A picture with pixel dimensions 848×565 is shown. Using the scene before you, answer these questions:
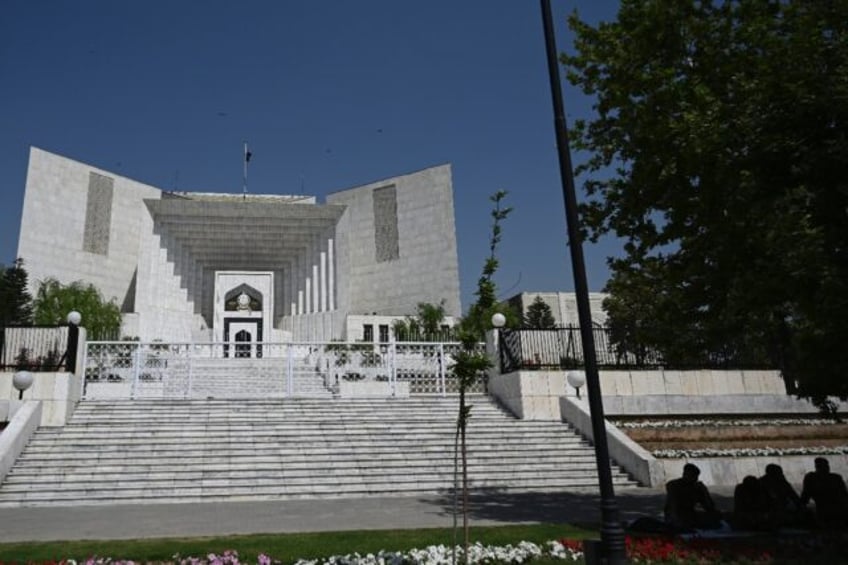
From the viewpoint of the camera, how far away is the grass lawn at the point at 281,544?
19.1ft

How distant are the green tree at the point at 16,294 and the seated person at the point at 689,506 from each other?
126 feet

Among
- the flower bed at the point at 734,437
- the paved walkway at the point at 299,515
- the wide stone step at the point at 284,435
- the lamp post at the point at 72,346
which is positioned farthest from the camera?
the lamp post at the point at 72,346

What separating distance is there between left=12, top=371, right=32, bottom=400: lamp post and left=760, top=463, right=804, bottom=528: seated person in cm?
1321

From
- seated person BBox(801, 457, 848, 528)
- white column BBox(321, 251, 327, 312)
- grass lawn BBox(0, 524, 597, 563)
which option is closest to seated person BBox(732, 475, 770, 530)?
seated person BBox(801, 457, 848, 528)

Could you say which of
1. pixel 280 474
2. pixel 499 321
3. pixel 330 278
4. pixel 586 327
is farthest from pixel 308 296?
pixel 586 327

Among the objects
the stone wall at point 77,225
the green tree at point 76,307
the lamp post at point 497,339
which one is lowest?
the lamp post at point 497,339

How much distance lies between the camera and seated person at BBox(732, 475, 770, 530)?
639 centimetres

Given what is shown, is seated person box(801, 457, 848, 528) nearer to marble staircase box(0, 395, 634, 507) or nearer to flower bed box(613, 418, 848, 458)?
marble staircase box(0, 395, 634, 507)

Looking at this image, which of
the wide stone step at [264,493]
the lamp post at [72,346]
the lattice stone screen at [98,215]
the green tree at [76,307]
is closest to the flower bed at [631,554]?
the wide stone step at [264,493]

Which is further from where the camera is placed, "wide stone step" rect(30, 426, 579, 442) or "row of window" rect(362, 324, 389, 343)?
"row of window" rect(362, 324, 389, 343)

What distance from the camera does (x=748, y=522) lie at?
6.42 meters

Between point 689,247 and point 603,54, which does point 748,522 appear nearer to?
point 689,247

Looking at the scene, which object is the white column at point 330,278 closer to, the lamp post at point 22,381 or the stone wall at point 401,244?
the stone wall at point 401,244

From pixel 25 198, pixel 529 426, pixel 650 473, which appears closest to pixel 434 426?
pixel 529 426
